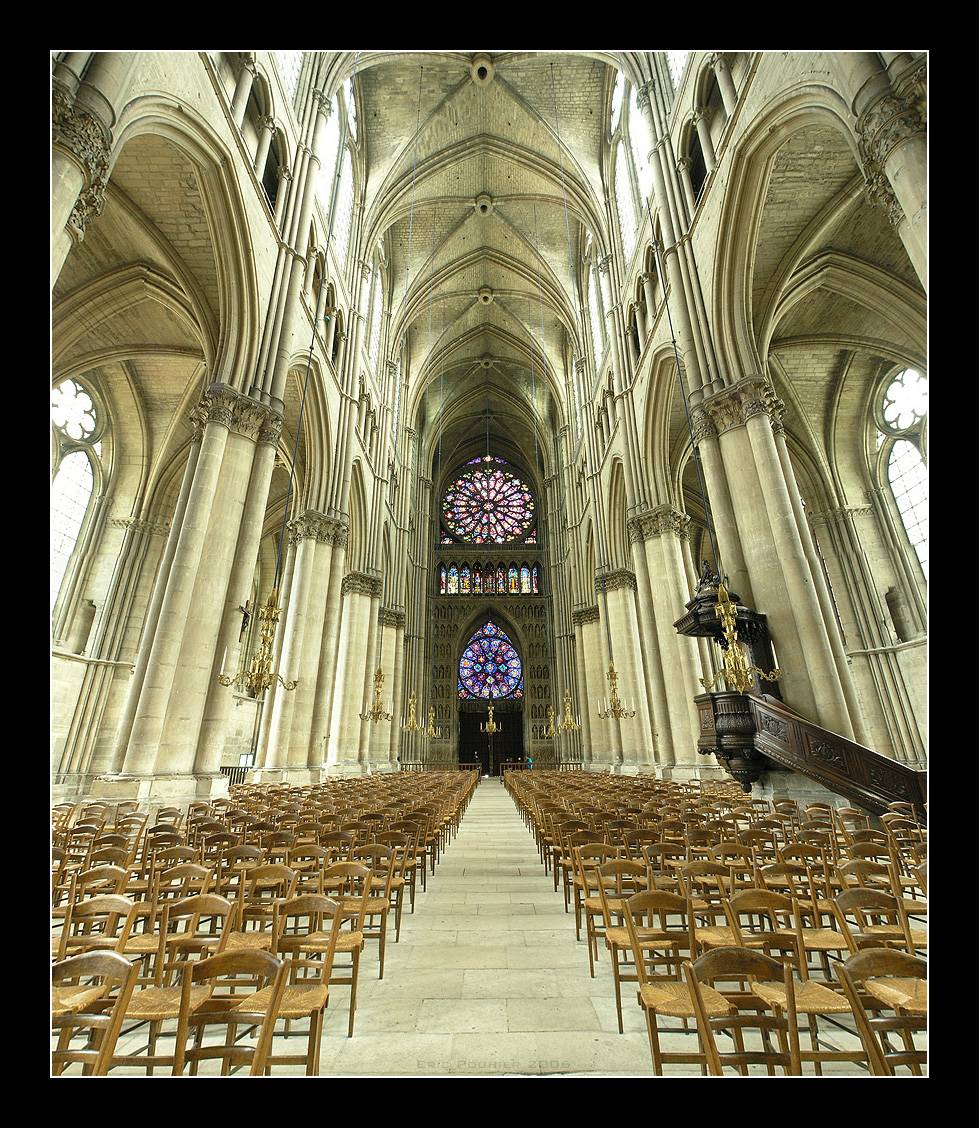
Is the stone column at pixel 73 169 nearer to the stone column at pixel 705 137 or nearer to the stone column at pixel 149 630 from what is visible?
the stone column at pixel 149 630

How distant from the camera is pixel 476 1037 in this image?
8.95 ft

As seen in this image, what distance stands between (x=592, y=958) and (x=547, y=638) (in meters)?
34.7

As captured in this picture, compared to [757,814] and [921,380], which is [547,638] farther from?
[757,814]

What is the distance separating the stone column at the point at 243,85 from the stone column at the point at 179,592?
5.40 m

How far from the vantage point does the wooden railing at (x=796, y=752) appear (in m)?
7.43

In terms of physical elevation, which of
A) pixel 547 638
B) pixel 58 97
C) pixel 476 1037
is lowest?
pixel 476 1037

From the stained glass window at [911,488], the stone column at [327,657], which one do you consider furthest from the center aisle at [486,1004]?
the stained glass window at [911,488]

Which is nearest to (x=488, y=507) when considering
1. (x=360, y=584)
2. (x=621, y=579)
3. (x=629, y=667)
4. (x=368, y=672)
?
(x=360, y=584)

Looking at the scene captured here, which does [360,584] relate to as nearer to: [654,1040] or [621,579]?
[621,579]

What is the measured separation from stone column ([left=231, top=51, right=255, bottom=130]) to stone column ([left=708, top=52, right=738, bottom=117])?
931 centimetres

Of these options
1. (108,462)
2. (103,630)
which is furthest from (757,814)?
(108,462)

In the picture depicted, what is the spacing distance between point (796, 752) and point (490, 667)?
104 ft

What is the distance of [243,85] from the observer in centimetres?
1144

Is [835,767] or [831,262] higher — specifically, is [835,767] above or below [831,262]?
below
